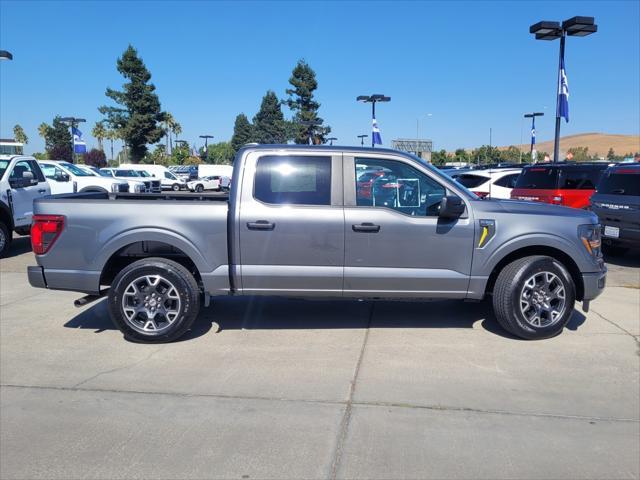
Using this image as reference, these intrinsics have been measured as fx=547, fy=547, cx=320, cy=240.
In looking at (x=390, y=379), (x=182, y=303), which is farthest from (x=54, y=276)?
(x=390, y=379)

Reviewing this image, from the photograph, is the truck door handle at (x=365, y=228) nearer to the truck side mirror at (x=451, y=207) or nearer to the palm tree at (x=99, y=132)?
the truck side mirror at (x=451, y=207)

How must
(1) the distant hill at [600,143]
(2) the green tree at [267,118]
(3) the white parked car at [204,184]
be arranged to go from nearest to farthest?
A: 1. (3) the white parked car at [204,184]
2. (2) the green tree at [267,118]
3. (1) the distant hill at [600,143]

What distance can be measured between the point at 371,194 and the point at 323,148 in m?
0.68

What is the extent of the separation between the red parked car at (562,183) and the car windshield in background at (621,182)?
1.01 meters

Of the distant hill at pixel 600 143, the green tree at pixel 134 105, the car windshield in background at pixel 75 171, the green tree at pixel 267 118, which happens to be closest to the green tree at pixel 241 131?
the green tree at pixel 267 118

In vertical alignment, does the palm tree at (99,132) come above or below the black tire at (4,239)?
above

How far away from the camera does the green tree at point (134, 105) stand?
2078 inches

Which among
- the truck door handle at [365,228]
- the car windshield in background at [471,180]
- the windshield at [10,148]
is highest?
the windshield at [10,148]

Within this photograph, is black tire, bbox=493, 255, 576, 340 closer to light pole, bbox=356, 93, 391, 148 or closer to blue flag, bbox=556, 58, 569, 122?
blue flag, bbox=556, 58, 569, 122

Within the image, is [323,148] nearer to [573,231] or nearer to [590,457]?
[573,231]

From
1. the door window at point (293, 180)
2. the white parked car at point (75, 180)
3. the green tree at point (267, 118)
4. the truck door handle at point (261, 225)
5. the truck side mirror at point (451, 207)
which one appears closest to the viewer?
the truck side mirror at point (451, 207)

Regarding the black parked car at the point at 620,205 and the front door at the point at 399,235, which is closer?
the front door at the point at 399,235

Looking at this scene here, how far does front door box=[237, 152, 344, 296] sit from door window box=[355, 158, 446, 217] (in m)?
0.29

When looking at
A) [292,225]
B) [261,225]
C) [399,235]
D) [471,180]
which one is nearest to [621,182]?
[471,180]
